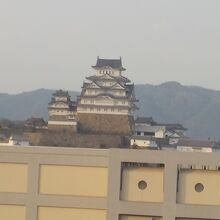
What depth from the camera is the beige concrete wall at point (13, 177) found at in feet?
28.9

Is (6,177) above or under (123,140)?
under

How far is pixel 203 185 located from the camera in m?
8.59

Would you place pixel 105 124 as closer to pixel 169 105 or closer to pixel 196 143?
pixel 196 143

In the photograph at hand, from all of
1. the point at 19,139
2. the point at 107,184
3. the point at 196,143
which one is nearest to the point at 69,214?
the point at 107,184

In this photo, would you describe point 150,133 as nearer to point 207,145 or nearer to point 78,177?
point 207,145

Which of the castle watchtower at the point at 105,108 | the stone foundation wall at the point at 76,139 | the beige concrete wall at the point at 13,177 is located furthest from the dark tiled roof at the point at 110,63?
the beige concrete wall at the point at 13,177

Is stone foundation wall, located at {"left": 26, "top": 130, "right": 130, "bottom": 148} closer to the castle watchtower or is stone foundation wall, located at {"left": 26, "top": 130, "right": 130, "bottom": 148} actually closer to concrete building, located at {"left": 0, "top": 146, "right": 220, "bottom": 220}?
the castle watchtower

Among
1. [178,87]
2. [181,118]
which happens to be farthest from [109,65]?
[178,87]

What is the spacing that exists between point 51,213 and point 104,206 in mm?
716

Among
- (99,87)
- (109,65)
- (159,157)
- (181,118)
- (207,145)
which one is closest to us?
(159,157)

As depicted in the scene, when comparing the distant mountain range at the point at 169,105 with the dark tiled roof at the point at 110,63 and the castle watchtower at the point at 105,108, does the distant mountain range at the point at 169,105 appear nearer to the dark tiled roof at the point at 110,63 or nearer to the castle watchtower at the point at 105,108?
the dark tiled roof at the point at 110,63

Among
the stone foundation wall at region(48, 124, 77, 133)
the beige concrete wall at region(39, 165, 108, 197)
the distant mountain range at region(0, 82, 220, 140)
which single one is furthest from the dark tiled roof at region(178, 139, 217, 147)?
the distant mountain range at region(0, 82, 220, 140)

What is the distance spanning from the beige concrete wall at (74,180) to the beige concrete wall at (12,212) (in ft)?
1.23

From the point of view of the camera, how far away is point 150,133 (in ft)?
174
